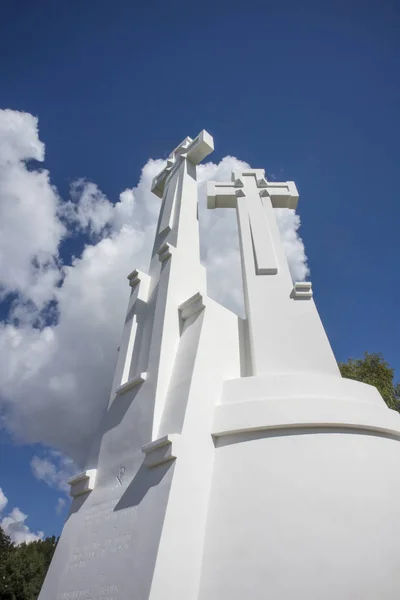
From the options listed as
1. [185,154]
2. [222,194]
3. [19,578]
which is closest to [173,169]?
[185,154]

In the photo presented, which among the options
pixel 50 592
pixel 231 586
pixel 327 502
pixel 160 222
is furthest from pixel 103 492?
pixel 160 222

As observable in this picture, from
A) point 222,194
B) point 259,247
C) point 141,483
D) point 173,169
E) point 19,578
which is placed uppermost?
point 173,169

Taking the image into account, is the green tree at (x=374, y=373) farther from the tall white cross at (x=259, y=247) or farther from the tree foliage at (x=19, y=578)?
the tree foliage at (x=19, y=578)

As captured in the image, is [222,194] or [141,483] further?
[222,194]

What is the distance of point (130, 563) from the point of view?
6055 mm

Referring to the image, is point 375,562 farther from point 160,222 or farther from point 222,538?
point 160,222

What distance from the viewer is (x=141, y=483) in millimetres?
6938

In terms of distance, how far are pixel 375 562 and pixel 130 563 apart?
3.36 meters

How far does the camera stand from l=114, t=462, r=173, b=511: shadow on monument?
21.7 ft

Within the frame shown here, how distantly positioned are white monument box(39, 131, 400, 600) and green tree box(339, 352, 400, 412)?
11.2m

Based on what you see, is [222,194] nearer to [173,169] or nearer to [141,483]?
[173,169]

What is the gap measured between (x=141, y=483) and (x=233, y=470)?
1.49 m

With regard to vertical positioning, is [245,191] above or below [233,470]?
above

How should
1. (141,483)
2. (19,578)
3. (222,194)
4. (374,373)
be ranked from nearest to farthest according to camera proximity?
(141,483), (222,194), (374,373), (19,578)
